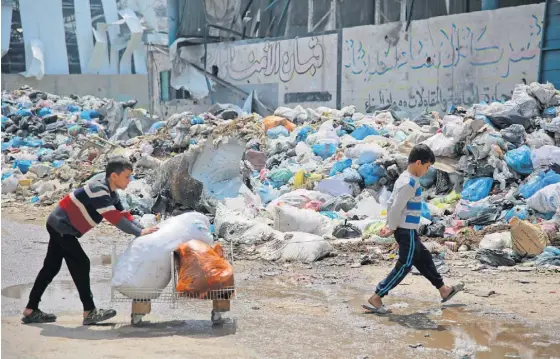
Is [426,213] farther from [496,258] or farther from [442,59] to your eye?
[442,59]

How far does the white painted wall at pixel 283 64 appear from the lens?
16938 mm

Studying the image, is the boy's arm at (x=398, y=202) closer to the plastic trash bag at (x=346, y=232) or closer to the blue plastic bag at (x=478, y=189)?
the plastic trash bag at (x=346, y=232)

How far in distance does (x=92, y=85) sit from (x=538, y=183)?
94.4ft

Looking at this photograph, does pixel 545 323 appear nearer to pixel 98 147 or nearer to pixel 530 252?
pixel 530 252

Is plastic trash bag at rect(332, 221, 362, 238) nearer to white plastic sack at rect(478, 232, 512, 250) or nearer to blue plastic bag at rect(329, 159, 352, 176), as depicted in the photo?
white plastic sack at rect(478, 232, 512, 250)

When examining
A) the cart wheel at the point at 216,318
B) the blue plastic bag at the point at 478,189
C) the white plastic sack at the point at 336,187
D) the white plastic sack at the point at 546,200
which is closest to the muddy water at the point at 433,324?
the cart wheel at the point at 216,318

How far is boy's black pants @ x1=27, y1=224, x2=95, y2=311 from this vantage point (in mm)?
4863

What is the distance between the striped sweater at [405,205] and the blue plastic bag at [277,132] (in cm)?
757

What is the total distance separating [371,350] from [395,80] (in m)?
11.3

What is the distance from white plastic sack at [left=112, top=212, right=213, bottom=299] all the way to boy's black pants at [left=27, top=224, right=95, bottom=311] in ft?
1.02

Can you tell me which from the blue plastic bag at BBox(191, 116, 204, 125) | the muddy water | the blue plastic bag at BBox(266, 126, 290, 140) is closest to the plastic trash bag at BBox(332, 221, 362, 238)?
the muddy water

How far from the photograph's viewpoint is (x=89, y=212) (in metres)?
4.80

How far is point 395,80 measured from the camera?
1510 centimetres

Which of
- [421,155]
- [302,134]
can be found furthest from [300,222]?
[302,134]
